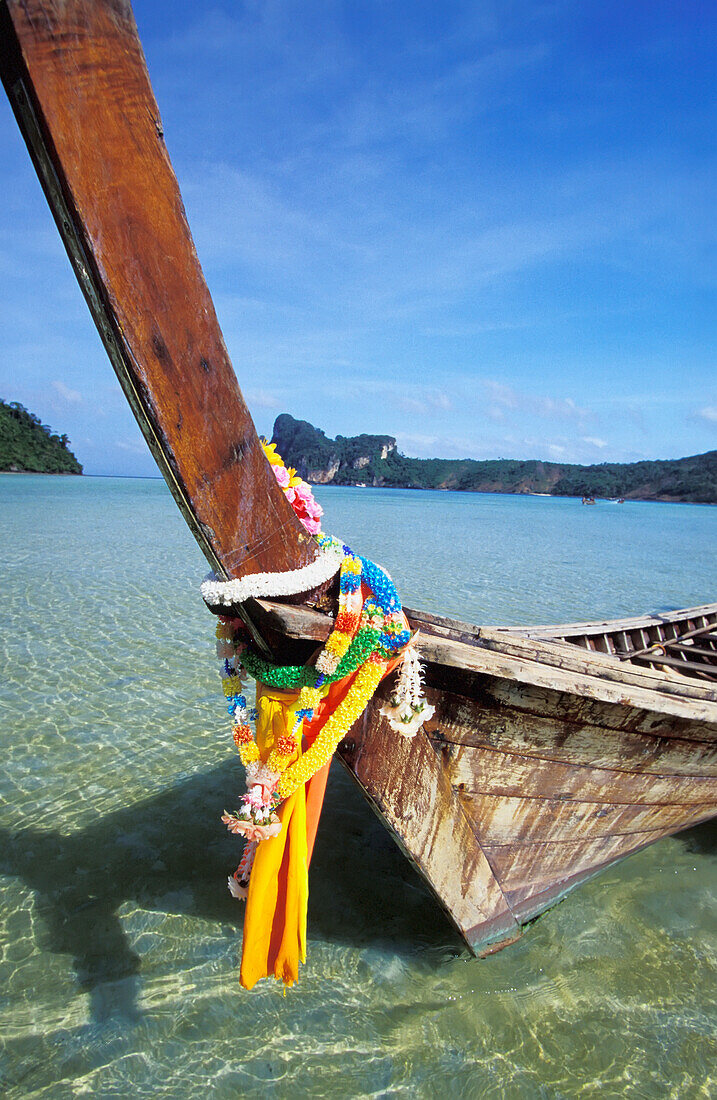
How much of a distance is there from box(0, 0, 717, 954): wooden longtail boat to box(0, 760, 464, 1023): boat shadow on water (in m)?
0.60

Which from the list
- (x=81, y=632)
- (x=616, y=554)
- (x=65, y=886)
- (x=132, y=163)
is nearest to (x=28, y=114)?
(x=132, y=163)

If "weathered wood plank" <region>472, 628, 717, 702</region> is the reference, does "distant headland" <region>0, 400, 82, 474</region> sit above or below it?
below

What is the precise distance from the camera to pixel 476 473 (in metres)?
139

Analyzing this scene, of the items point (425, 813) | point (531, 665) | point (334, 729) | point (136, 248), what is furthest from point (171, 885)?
point (136, 248)

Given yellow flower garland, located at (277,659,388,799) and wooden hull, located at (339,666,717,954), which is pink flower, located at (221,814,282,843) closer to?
yellow flower garland, located at (277,659,388,799)

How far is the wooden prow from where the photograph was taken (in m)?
1.26

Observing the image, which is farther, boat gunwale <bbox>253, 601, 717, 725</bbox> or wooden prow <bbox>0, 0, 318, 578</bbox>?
boat gunwale <bbox>253, 601, 717, 725</bbox>

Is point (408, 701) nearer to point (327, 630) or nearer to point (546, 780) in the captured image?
point (327, 630)

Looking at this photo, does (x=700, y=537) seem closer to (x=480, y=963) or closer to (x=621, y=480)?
(x=480, y=963)

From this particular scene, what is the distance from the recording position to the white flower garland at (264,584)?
6.21ft

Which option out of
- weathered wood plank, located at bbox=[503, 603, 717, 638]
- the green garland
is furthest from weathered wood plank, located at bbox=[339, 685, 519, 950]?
weathered wood plank, located at bbox=[503, 603, 717, 638]

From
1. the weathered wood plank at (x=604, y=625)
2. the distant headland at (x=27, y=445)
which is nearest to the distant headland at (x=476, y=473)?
the distant headland at (x=27, y=445)

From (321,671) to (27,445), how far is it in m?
86.2

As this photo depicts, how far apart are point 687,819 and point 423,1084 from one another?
2.44m
